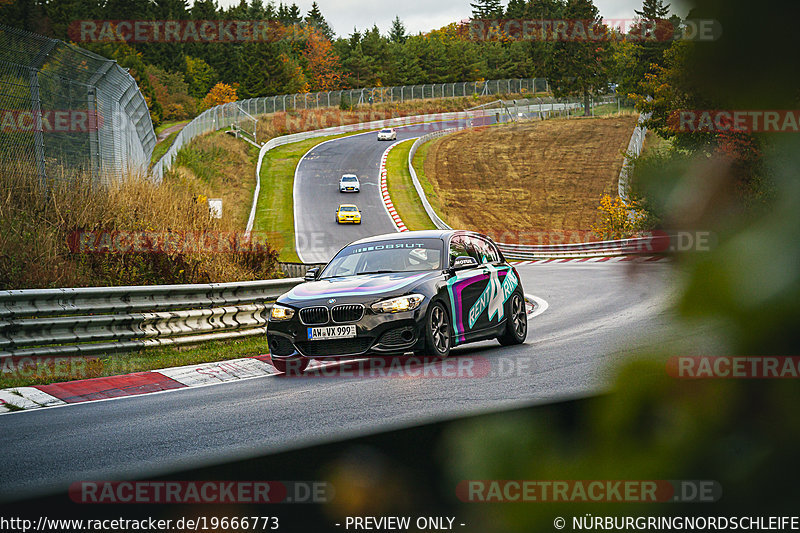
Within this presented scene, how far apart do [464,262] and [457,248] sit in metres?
0.45

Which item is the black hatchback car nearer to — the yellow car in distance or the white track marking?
the white track marking

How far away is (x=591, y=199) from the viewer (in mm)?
65375

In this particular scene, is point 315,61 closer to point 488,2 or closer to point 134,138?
point 488,2

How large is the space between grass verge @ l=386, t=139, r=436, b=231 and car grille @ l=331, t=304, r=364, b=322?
133ft

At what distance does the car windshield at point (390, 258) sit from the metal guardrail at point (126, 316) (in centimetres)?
245

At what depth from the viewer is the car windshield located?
12.2 m

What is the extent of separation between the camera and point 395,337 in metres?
10.7

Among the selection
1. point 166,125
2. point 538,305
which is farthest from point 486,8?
point 538,305

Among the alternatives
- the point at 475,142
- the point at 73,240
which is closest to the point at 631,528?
the point at 73,240

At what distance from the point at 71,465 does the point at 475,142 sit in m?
82.7

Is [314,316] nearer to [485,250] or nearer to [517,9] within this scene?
[485,250]

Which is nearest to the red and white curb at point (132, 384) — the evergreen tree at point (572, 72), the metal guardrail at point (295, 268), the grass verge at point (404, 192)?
the metal guardrail at point (295, 268)

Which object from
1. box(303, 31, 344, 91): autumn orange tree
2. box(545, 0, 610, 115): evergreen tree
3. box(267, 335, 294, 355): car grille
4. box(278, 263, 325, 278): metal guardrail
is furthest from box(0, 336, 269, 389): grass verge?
box(303, 31, 344, 91): autumn orange tree

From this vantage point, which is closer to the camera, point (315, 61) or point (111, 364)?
point (111, 364)
